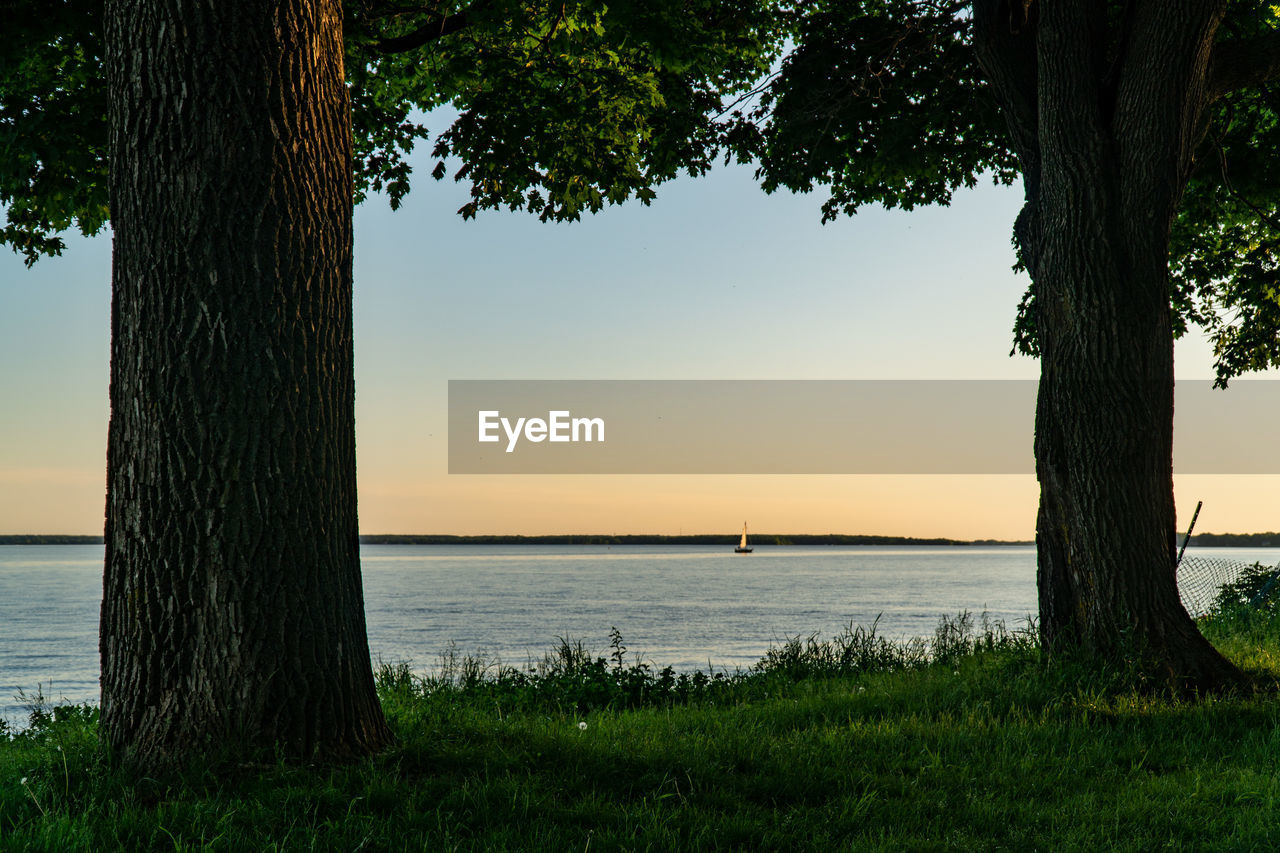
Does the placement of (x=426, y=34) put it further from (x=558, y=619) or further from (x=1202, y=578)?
(x=558, y=619)

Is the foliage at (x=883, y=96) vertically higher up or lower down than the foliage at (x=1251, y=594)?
higher up

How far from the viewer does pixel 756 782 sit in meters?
4.83

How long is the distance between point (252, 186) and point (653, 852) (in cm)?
383

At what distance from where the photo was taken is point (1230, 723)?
6535mm

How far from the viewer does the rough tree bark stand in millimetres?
7496

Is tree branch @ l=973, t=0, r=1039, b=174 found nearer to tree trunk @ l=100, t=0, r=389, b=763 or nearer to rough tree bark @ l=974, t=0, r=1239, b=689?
rough tree bark @ l=974, t=0, r=1239, b=689

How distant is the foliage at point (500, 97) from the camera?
7582 mm

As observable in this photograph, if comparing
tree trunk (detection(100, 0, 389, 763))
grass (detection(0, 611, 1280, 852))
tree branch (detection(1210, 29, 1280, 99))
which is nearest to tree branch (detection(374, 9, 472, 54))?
tree trunk (detection(100, 0, 389, 763))

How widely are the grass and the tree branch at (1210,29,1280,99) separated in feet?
19.1

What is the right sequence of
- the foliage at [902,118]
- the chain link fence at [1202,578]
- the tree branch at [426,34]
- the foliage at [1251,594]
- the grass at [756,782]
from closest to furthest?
1. the grass at [756,782]
2. the tree branch at [426,34]
3. the foliage at [902,118]
4. the foliage at [1251,594]
5. the chain link fence at [1202,578]

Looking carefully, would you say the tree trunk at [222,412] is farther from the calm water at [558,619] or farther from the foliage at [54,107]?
the calm water at [558,619]

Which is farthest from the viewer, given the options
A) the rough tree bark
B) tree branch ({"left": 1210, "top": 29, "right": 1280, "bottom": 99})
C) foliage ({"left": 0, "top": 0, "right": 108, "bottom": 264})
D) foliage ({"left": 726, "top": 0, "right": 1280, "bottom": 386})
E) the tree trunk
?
foliage ({"left": 726, "top": 0, "right": 1280, "bottom": 386})

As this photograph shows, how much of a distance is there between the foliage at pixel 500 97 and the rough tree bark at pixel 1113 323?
3.58 m

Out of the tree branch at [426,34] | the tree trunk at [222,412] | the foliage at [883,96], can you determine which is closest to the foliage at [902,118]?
the foliage at [883,96]
